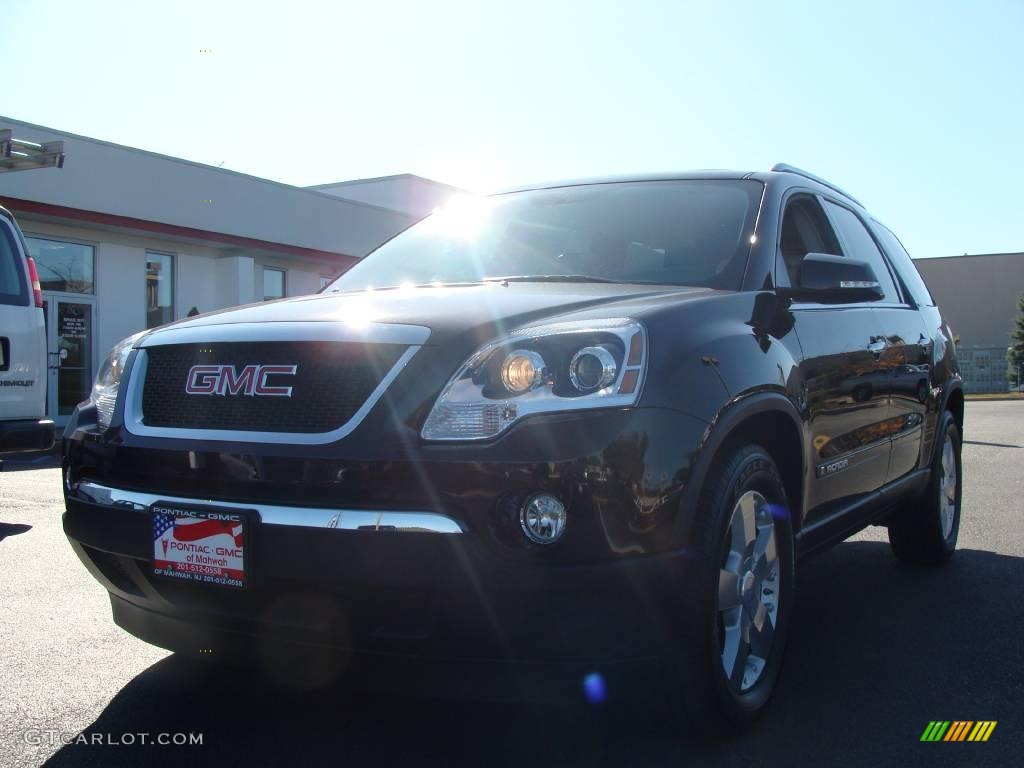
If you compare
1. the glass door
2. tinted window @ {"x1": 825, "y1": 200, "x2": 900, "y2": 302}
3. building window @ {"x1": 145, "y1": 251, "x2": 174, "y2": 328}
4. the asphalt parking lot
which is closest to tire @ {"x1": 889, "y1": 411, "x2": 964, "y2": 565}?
the asphalt parking lot

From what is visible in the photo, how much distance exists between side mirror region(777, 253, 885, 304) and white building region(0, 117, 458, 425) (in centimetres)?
1198

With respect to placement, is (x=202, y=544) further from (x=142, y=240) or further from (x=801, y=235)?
(x=142, y=240)

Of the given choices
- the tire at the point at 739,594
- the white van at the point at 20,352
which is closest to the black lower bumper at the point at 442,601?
the tire at the point at 739,594

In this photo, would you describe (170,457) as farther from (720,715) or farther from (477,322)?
(720,715)

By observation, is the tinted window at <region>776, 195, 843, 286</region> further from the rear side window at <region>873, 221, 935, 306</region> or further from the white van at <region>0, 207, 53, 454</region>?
the white van at <region>0, 207, 53, 454</region>

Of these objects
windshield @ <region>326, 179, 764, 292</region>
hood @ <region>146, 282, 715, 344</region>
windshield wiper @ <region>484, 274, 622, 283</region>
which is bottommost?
hood @ <region>146, 282, 715, 344</region>

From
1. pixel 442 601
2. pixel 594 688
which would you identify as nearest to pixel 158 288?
pixel 442 601

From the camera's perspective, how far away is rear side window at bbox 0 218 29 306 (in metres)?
7.12

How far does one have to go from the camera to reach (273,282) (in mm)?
21172

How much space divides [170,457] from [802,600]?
3116 millimetres

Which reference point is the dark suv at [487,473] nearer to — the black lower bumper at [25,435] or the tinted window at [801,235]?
the tinted window at [801,235]

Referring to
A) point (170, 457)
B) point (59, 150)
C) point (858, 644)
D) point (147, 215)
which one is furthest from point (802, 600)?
point (147, 215)

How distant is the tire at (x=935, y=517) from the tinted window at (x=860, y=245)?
2.99ft

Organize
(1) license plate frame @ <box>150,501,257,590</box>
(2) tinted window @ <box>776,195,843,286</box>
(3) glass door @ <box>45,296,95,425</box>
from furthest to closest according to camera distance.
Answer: (3) glass door @ <box>45,296,95,425</box> → (2) tinted window @ <box>776,195,843,286</box> → (1) license plate frame @ <box>150,501,257,590</box>
